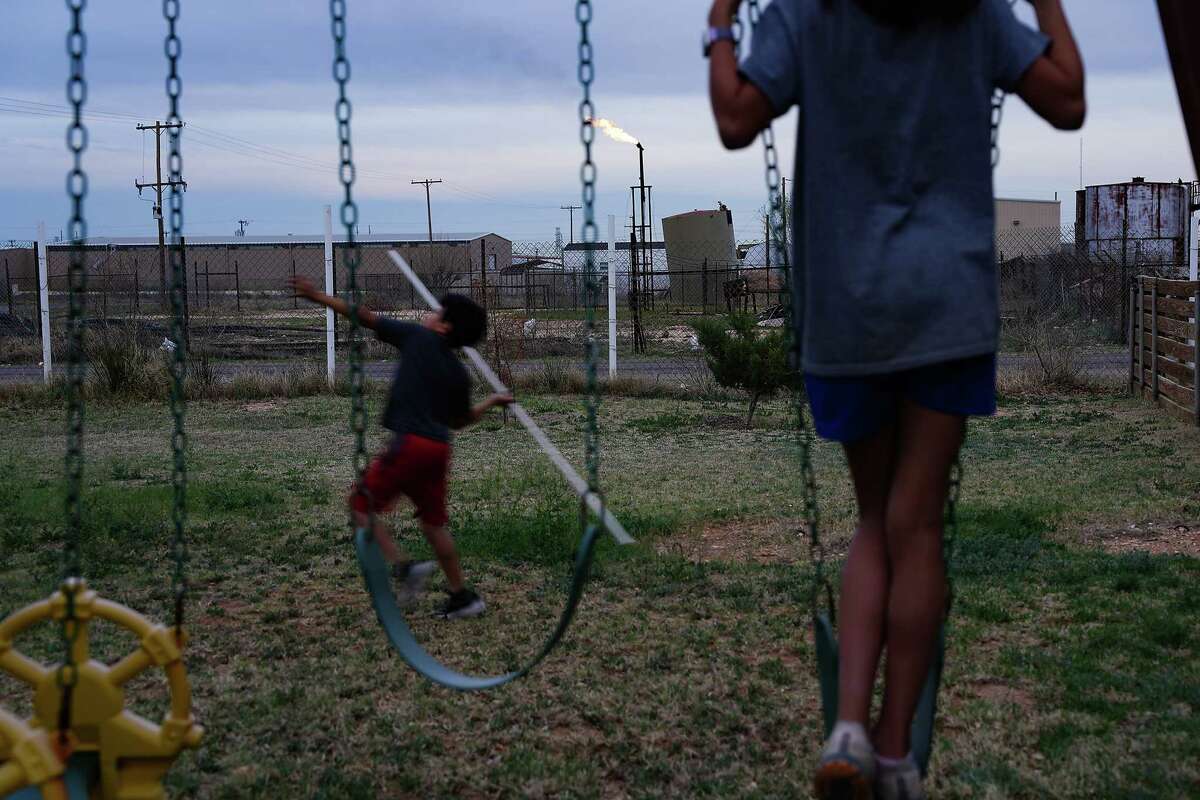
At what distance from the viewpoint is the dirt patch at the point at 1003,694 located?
3836mm

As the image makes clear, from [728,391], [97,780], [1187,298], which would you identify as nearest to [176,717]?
[97,780]

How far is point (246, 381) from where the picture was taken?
14312mm

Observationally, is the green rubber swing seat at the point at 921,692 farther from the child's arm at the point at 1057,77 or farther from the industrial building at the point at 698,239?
the industrial building at the point at 698,239

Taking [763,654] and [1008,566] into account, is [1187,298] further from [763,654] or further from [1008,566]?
[763,654]

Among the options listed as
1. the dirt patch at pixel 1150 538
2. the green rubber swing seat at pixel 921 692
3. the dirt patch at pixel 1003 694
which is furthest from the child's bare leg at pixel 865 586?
the dirt patch at pixel 1150 538

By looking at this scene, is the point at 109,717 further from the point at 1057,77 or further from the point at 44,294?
the point at 44,294

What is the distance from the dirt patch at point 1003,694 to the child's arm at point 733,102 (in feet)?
8.03

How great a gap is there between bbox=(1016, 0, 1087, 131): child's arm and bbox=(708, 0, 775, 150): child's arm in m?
0.45

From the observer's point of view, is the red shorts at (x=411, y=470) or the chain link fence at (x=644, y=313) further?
the chain link fence at (x=644, y=313)

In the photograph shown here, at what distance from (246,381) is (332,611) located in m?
9.73

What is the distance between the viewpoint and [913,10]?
1.99 meters

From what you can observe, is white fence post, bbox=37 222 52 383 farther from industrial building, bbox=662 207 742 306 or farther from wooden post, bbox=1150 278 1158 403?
industrial building, bbox=662 207 742 306

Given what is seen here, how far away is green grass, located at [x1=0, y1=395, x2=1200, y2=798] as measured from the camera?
3387mm

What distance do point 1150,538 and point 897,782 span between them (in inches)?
187
